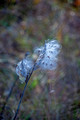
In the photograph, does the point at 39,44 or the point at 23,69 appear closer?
the point at 23,69

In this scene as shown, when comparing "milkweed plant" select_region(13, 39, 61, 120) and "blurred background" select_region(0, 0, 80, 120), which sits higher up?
"milkweed plant" select_region(13, 39, 61, 120)

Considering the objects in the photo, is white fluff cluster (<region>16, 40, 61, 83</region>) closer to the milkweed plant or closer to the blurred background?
the milkweed plant

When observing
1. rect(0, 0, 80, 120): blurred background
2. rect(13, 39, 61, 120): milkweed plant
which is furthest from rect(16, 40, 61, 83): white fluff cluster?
rect(0, 0, 80, 120): blurred background

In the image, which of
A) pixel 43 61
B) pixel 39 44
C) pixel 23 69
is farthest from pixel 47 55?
pixel 39 44

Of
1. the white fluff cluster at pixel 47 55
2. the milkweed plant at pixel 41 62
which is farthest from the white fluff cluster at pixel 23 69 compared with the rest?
the white fluff cluster at pixel 47 55

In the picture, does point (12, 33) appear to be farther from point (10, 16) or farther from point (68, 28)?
point (68, 28)

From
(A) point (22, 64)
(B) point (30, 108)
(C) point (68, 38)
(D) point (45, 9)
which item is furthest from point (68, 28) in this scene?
(A) point (22, 64)

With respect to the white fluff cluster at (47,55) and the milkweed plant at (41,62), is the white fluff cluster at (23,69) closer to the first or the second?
the milkweed plant at (41,62)

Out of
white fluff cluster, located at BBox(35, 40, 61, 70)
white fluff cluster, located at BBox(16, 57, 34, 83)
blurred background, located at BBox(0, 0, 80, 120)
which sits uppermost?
white fluff cluster, located at BBox(35, 40, 61, 70)

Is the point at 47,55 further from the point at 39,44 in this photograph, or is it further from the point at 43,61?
the point at 39,44
